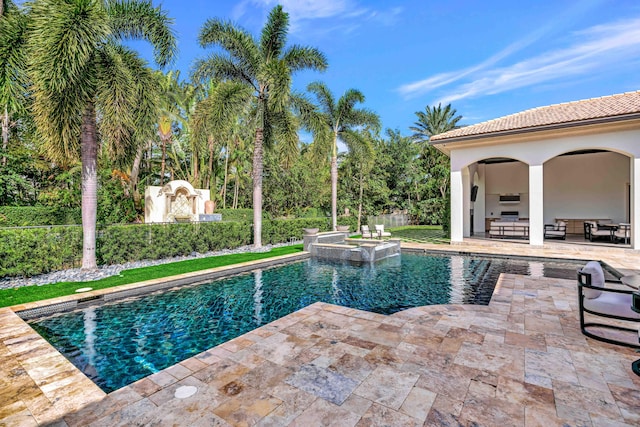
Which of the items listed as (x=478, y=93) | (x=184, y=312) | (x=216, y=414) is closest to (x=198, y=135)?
(x=184, y=312)

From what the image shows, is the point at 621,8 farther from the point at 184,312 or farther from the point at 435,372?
the point at 184,312

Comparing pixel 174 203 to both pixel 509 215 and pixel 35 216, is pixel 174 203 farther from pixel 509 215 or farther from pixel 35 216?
pixel 509 215

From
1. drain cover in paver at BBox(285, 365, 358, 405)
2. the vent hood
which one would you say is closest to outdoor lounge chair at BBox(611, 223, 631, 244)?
the vent hood

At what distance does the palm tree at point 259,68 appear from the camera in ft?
39.0

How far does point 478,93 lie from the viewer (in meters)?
22.8

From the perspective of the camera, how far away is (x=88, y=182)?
27.8 feet

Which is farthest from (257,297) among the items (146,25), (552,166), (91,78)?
(552,166)

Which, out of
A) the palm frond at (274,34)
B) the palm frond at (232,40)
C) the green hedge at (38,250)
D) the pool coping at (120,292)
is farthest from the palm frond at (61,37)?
the palm frond at (274,34)

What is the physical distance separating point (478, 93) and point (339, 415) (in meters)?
25.8

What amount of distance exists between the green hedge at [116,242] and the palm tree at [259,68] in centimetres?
146

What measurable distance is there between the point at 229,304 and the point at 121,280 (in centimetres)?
343

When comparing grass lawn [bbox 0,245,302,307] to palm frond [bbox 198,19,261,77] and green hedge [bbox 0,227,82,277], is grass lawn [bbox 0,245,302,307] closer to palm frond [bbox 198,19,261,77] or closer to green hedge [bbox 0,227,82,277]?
green hedge [bbox 0,227,82,277]

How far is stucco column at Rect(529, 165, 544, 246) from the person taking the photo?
1206cm

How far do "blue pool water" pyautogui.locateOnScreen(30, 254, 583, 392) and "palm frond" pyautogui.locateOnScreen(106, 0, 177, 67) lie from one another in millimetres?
7246
